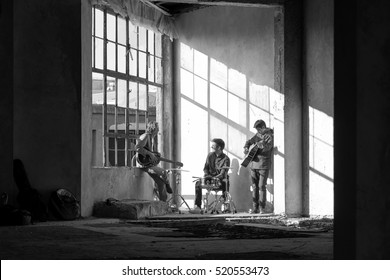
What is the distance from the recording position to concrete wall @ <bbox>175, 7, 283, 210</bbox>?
687 inches

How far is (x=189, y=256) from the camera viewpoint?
24.8 feet

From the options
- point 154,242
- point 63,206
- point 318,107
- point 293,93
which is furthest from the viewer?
point 293,93

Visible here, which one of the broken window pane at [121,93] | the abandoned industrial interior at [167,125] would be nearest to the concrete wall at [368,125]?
the abandoned industrial interior at [167,125]

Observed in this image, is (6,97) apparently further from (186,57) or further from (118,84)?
(186,57)

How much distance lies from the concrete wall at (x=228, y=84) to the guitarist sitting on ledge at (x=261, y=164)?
0.37 meters

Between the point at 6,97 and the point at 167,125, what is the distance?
6.53 meters

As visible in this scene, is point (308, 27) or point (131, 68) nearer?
point (308, 27)

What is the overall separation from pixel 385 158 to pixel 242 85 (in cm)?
1337

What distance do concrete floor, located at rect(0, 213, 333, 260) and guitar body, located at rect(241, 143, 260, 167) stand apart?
3.50 metres

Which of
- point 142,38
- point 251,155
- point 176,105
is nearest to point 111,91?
point 142,38

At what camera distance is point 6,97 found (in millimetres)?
13234

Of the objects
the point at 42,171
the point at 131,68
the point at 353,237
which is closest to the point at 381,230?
the point at 353,237

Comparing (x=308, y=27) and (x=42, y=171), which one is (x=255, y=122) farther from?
(x=42, y=171)

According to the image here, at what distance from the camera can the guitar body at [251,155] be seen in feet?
55.4
